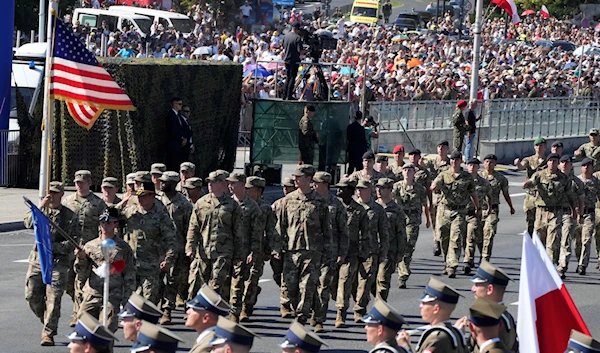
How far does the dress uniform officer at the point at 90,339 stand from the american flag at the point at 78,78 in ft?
35.7

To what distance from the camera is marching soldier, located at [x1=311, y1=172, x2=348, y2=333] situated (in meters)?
15.7

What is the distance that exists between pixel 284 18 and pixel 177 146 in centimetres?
3331

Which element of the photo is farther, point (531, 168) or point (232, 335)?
point (531, 168)

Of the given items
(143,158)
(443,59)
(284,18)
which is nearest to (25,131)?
(143,158)

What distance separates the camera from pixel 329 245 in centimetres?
1575

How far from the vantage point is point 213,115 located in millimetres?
27312

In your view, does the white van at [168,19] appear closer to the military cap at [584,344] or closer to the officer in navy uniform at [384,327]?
the officer in navy uniform at [384,327]

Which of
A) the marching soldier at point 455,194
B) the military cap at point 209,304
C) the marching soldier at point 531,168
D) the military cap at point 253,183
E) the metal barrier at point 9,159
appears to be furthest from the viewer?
the metal barrier at point 9,159

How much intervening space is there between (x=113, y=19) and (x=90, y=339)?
35.1 metres

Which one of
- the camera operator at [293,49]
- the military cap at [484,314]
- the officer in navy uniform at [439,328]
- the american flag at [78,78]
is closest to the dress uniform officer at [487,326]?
the military cap at [484,314]

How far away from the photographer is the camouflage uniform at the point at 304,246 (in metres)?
15.6

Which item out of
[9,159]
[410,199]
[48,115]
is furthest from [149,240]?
[9,159]

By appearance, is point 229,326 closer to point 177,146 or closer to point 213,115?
point 177,146

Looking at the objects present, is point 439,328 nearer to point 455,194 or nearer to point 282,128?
point 455,194
